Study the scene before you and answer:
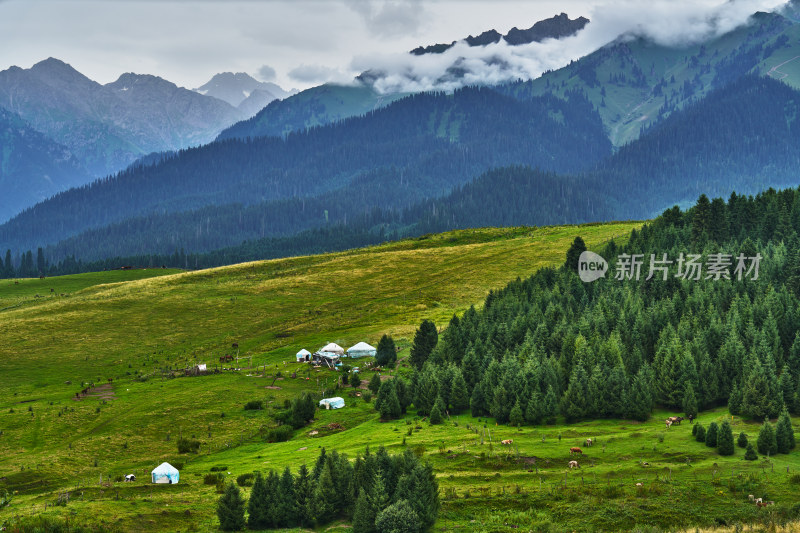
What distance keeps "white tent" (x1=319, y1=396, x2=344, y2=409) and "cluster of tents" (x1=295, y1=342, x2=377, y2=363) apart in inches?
1016

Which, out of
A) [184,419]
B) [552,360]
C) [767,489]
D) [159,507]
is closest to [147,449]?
[184,419]

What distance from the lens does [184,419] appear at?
105 metres

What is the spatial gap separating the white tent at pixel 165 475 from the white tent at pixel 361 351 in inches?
2544

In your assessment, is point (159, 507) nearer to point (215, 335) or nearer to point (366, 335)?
point (366, 335)

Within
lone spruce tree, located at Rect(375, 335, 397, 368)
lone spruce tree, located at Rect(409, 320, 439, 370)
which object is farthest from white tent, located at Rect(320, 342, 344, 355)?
lone spruce tree, located at Rect(409, 320, 439, 370)

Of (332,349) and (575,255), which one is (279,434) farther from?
(575,255)

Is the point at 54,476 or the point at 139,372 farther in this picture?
the point at 139,372

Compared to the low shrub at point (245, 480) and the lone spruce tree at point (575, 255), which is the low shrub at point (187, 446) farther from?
the lone spruce tree at point (575, 255)

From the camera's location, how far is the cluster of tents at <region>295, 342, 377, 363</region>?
139m

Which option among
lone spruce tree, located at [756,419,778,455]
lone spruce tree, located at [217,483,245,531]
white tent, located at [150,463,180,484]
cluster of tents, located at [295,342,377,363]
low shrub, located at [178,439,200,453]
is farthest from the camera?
cluster of tents, located at [295,342,377,363]

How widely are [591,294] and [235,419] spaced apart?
7981 cm

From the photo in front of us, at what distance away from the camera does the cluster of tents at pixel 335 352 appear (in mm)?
139050

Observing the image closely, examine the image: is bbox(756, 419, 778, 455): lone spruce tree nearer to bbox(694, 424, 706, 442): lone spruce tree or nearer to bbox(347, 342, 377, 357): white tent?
bbox(694, 424, 706, 442): lone spruce tree

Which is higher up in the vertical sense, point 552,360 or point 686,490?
point 552,360
